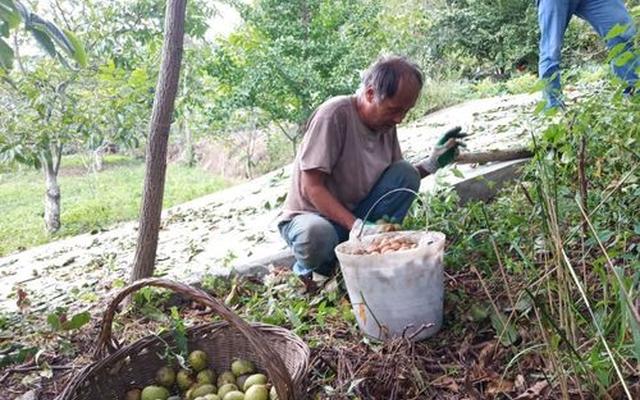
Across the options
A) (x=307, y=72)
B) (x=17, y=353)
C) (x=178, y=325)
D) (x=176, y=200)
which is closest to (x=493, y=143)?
(x=178, y=325)

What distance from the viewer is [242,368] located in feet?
5.71

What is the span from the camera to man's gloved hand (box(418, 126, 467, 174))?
9.04 ft

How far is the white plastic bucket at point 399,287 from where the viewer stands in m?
1.79

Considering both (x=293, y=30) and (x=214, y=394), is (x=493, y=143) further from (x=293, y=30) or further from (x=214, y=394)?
(x=293, y=30)

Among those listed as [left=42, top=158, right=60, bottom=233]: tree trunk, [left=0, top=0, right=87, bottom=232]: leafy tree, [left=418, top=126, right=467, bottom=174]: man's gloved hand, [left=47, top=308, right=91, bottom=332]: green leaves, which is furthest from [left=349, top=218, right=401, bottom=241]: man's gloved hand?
[left=42, top=158, right=60, bottom=233]: tree trunk

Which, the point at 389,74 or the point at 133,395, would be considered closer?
the point at 133,395

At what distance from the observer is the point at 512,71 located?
39.3ft

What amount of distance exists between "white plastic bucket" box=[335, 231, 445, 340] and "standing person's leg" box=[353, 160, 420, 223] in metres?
0.55

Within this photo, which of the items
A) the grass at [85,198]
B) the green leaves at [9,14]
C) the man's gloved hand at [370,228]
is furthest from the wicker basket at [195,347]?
the grass at [85,198]

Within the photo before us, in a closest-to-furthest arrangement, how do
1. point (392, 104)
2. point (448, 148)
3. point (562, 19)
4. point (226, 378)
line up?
point (226, 378) → point (392, 104) → point (448, 148) → point (562, 19)

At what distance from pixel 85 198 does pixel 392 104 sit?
11274 mm

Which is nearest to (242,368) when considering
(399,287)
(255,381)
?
(255,381)

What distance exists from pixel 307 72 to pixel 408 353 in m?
7.07

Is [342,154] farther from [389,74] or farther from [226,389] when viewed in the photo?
[226,389]
